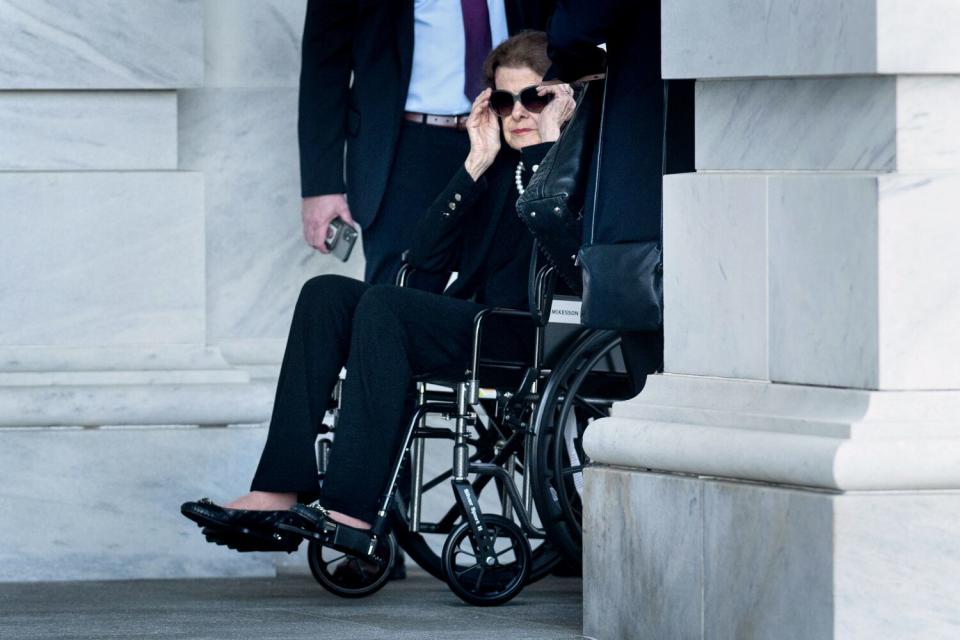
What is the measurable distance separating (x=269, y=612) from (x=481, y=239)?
A: 1197mm

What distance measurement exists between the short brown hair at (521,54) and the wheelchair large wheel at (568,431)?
759 millimetres

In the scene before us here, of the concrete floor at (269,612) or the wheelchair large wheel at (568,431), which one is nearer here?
the concrete floor at (269,612)

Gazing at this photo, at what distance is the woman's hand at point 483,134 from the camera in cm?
521

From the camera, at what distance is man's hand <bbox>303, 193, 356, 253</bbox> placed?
5.76m

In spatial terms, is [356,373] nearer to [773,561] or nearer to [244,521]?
[244,521]

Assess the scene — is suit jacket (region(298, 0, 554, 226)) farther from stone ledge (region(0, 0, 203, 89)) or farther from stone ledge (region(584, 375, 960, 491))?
stone ledge (region(584, 375, 960, 491))

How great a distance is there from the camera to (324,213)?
576 cm

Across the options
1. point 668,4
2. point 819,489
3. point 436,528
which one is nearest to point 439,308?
point 436,528

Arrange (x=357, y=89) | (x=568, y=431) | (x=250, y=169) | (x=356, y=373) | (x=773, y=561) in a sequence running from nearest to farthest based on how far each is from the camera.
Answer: (x=773, y=561) → (x=356, y=373) → (x=568, y=431) → (x=357, y=89) → (x=250, y=169)

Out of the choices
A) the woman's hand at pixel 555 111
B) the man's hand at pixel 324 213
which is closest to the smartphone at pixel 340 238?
the man's hand at pixel 324 213

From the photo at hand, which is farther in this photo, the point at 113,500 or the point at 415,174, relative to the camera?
the point at 113,500

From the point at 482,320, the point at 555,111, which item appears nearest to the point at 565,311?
the point at 482,320

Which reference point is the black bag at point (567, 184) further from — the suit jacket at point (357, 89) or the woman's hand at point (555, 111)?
the suit jacket at point (357, 89)

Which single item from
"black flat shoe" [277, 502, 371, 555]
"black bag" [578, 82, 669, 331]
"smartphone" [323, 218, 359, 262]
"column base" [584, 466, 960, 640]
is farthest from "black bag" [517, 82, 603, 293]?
"smartphone" [323, 218, 359, 262]
